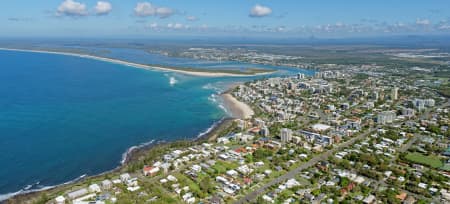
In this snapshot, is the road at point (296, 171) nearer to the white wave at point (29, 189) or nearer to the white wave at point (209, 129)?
the white wave at point (209, 129)

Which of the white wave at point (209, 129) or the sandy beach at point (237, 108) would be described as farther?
the sandy beach at point (237, 108)

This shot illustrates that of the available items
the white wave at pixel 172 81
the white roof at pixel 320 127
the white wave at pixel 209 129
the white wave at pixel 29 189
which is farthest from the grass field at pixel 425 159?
the white wave at pixel 172 81

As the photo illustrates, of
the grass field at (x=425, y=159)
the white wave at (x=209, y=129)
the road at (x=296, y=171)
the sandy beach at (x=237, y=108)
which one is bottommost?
the grass field at (x=425, y=159)

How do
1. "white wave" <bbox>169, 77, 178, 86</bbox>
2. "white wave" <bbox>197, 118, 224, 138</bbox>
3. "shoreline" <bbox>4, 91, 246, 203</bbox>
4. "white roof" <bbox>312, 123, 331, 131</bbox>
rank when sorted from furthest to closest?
"white wave" <bbox>169, 77, 178, 86</bbox>
"white roof" <bbox>312, 123, 331, 131</bbox>
"white wave" <bbox>197, 118, 224, 138</bbox>
"shoreline" <bbox>4, 91, 246, 203</bbox>

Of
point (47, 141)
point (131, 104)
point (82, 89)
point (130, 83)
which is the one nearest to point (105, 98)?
point (131, 104)

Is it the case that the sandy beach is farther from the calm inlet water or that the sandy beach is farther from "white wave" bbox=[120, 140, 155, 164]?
"white wave" bbox=[120, 140, 155, 164]


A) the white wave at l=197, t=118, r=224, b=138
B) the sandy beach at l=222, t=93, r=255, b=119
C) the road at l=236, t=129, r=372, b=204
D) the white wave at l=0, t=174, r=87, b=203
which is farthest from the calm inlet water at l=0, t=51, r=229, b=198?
the road at l=236, t=129, r=372, b=204
